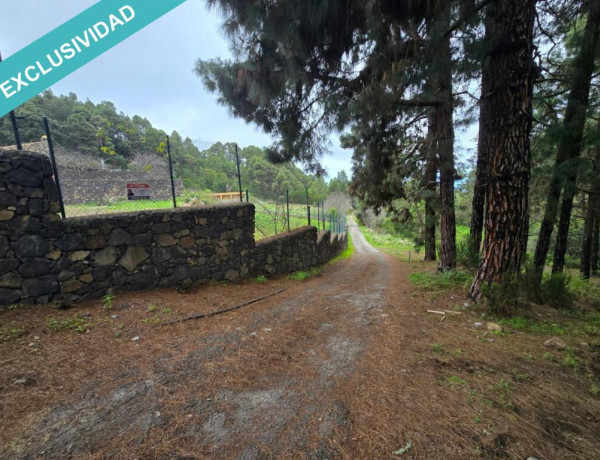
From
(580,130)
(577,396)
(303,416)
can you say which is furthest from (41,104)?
(580,130)

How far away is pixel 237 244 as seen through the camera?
17.3ft

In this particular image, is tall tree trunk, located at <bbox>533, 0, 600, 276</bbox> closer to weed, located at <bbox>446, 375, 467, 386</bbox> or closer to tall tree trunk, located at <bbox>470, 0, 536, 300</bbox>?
tall tree trunk, located at <bbox>470, 0, 536, 300</bbox>

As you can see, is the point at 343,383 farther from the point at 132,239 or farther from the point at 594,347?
the point at 132,239

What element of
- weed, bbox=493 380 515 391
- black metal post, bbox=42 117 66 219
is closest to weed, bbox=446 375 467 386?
weed, bbox=493 380 515 391

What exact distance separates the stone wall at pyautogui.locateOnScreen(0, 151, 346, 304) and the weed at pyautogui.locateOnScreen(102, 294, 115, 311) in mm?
139

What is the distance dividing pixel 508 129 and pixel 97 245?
6032 mm

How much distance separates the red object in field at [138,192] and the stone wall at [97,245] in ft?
3.48

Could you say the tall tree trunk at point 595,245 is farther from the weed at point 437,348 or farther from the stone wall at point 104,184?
the stone wall at point 104,184

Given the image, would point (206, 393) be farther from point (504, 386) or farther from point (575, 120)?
point (575, 120)

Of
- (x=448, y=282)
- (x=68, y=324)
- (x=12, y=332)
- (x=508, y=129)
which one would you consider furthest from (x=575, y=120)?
(x=12, y=332)

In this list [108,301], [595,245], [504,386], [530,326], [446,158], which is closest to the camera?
[504,386]

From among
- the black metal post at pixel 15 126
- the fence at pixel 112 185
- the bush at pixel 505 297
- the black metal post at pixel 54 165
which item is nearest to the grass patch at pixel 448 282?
the bush at pixel 505 297

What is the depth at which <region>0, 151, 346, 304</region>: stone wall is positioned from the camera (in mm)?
3053

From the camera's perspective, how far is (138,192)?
4902 mm
